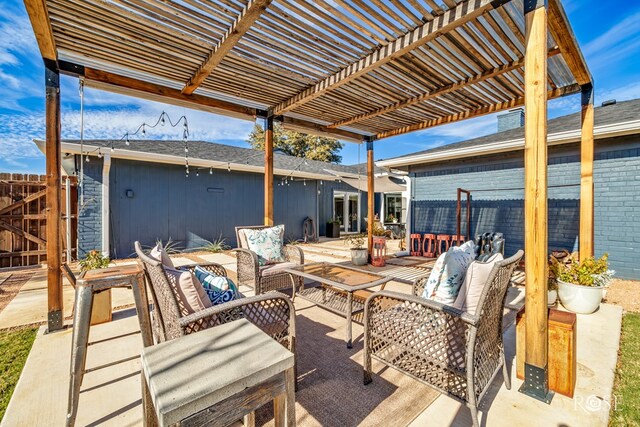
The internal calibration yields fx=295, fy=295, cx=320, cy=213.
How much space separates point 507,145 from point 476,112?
2.11 meters

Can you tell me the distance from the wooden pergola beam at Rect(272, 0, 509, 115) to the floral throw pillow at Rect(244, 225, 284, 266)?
2.32 meters

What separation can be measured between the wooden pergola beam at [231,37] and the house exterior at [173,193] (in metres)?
4.24

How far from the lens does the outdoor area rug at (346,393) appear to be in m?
2.00

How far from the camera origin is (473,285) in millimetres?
2059

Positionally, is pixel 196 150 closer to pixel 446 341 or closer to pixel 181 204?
pixel 181 204

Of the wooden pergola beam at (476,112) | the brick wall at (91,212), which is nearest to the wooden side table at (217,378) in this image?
the wooden pergola beam at (476,112)

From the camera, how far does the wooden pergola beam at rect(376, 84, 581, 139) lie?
14.8ft

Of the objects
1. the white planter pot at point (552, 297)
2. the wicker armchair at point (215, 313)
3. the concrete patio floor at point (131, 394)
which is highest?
the wicker armchair at point (215, 313)

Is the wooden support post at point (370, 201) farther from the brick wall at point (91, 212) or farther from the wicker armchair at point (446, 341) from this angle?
the brick wall at point (91, 212)

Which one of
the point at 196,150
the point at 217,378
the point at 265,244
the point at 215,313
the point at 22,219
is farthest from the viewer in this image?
the point at 196,150

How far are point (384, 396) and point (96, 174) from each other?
8.82 metres

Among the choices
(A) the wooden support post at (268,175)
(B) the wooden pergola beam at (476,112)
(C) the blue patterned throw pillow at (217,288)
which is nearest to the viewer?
(C) the blue patterned throw pillow at (217,288)

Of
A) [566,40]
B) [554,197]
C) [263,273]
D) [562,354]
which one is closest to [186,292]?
[263,273]

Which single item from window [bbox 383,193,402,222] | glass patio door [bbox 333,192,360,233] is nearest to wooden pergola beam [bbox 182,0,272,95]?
glass patio door [bbox 333,192,360,233]
